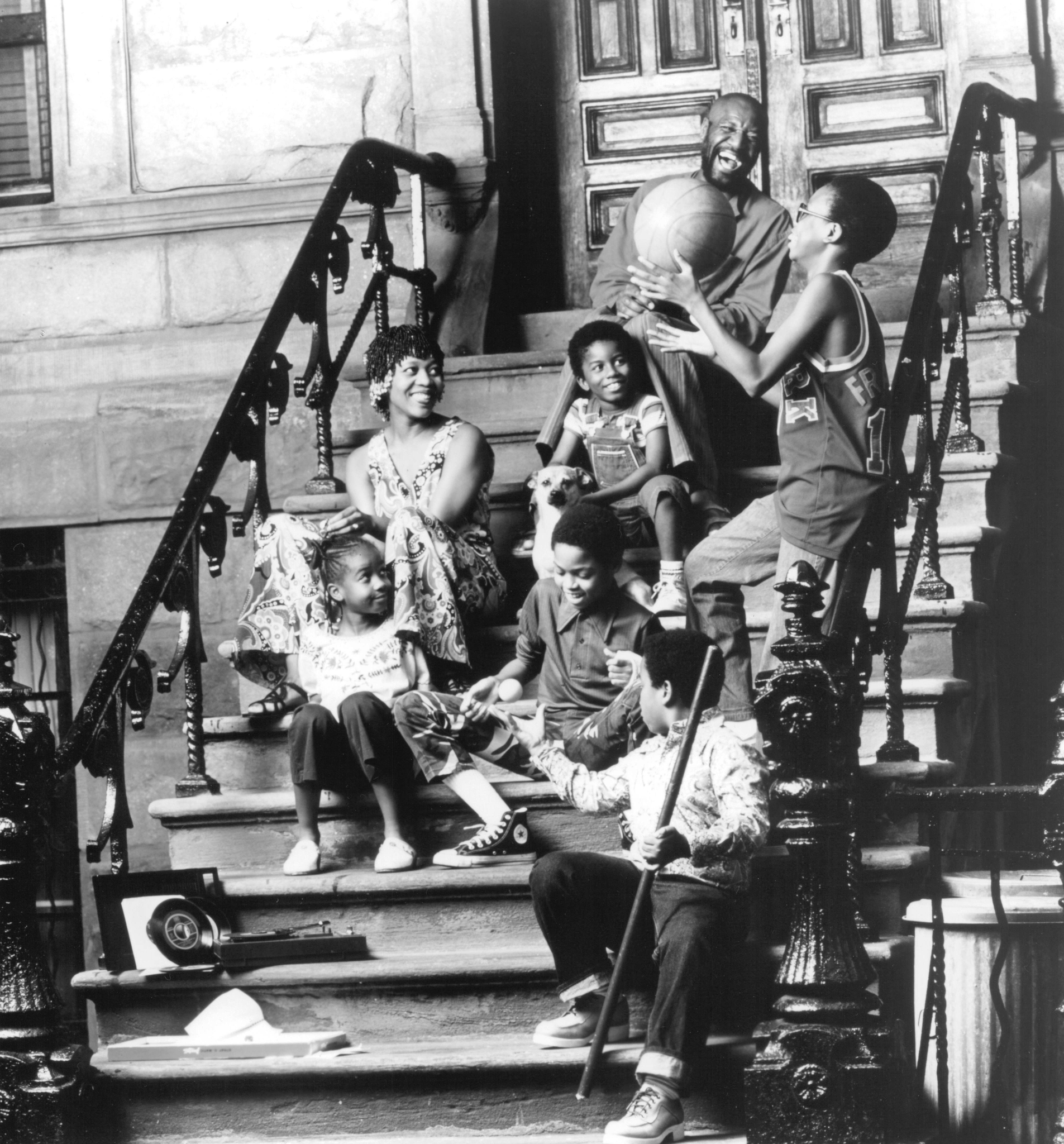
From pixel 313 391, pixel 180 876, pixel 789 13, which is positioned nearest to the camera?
pixel 180 876

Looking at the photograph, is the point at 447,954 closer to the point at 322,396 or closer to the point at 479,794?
the point at 479,794

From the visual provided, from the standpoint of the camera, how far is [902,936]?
5.39 m

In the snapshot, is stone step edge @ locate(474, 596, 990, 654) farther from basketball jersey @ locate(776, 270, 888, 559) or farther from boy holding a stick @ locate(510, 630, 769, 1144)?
boy holding a stick @ locate(510, 630, 769, 1144)

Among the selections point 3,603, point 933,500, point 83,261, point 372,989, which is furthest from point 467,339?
point 372,989

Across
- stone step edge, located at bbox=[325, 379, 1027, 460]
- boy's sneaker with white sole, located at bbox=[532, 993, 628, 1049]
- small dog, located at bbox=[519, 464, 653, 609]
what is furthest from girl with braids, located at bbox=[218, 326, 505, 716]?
boy's sneaker with white sole, located at bbox=[532, 993, 628, 1049]

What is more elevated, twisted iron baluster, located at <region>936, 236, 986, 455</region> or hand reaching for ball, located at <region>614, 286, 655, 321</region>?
hand reaching for ball, located at <region>614, 286, 655, 321</region>

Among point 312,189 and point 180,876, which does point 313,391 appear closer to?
point 312,189

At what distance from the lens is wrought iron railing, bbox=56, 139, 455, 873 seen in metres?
5.91

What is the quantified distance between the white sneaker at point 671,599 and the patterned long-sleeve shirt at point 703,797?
1.16 meters

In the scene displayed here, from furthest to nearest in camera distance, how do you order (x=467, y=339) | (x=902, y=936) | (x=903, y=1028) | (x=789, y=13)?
1. (x=789, y=13)
2. (x=467, y=339)
3. (x=902, y=936)
4. (x=903, y=1028)

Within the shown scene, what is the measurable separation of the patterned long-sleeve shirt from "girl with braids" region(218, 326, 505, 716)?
1.33 m

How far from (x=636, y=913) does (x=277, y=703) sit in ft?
6.75

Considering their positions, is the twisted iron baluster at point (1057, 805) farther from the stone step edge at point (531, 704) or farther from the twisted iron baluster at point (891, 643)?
the stone step edge at point (531, 704)

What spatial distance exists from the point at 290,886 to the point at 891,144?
4929 mm
